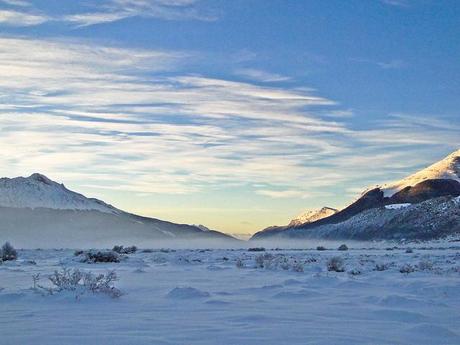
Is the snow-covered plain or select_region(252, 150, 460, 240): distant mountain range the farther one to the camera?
select_region(252, 150, 460, 240): distant mountain range

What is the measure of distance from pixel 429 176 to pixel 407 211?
46380 mm

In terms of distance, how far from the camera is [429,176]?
18225cm

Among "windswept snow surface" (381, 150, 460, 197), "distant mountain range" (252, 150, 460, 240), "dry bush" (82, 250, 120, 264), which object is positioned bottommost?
"dry bush" (82, 250, 120, 264)

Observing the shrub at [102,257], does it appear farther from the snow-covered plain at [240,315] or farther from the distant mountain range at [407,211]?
the distant mountain range at [407,211]

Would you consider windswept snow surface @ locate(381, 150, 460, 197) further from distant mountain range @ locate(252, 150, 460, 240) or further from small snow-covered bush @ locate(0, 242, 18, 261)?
small snow-covered bush @ locate(0, 242, 18, 261)

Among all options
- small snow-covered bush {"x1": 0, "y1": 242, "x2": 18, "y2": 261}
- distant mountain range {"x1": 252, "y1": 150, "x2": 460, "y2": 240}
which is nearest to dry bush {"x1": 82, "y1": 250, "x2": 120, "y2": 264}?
small snow-covered bush {"x1": 0, "y1": 242, "x2": 18, "y2": 261}

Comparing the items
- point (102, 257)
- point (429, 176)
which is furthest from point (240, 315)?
point (429, 176)

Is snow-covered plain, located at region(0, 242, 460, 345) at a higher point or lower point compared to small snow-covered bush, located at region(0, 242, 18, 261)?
lower

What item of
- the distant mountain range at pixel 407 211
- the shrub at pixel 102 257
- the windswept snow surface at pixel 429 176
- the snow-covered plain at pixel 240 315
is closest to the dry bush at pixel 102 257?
the shrub at pixel 102 257

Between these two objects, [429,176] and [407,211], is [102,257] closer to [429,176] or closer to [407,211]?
[407,211]

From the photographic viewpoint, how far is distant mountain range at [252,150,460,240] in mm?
126500

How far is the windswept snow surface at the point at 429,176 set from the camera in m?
179

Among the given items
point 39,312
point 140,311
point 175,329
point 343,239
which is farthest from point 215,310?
point 343,239

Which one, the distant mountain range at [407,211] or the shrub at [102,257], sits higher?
the distant mountain range at [407,211]
